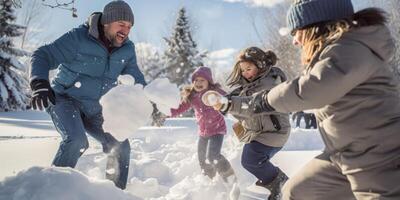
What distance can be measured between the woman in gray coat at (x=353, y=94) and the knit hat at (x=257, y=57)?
78.6 inches

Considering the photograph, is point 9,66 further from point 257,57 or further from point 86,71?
point 257,57

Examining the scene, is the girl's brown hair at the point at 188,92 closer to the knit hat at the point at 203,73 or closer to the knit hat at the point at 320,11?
the knit hat at the point at 203,73

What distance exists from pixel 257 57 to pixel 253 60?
0.05 meters

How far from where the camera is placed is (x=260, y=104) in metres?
2.62

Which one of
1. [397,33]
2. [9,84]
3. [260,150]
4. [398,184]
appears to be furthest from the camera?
[397,33]

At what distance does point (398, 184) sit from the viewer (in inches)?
87.7

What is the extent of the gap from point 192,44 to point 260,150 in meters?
33.2

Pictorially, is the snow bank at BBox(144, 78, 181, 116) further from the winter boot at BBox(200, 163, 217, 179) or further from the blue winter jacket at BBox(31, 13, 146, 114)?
the winter boot at BBox(200, 163, 217, 179)

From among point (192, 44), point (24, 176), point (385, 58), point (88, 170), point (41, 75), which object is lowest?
point (192, 44)

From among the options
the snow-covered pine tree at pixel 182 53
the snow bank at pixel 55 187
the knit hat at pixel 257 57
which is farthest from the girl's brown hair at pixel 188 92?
the snow-covered pine tree at pixel 182 53

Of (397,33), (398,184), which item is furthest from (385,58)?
(397,33)

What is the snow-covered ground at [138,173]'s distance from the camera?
2945mm

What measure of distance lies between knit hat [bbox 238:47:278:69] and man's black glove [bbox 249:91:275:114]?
1867mm

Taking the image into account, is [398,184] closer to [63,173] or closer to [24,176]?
[63,173]
